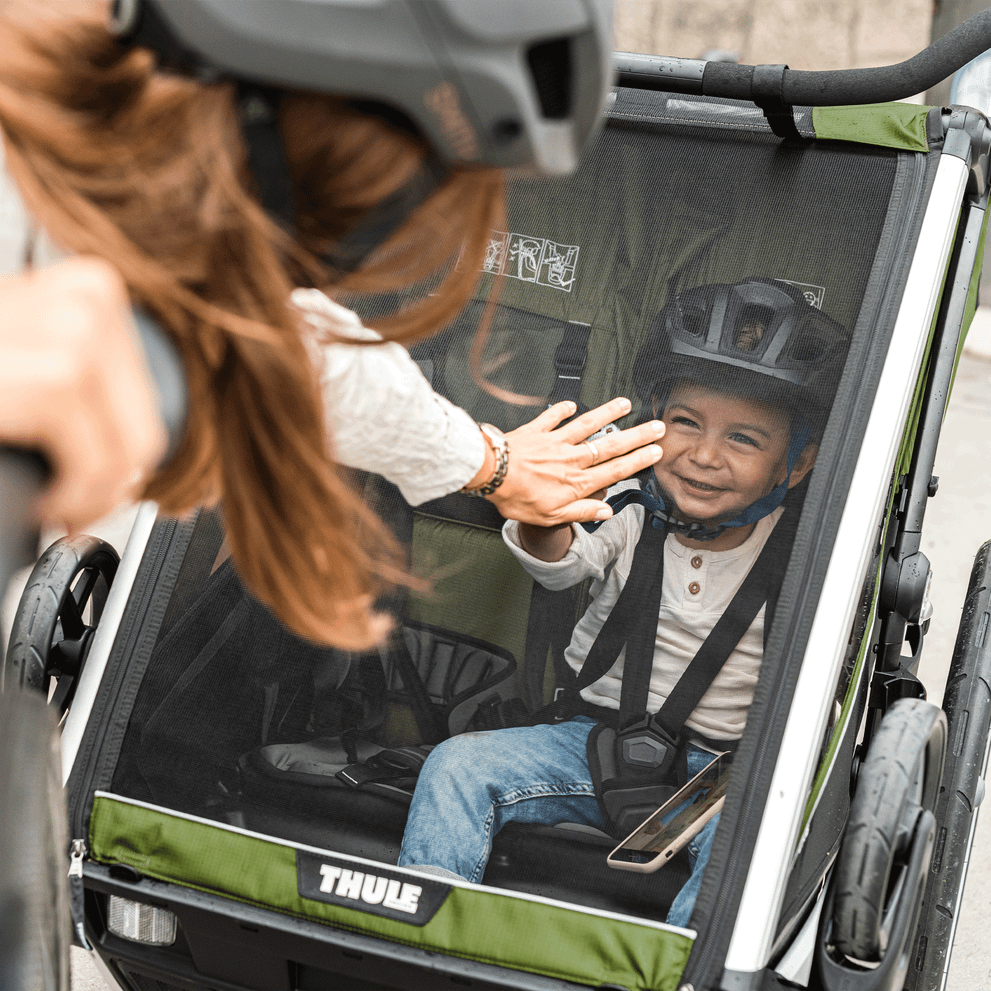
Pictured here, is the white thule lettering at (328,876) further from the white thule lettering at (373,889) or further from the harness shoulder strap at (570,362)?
the harness shoulder strap at (570,362)

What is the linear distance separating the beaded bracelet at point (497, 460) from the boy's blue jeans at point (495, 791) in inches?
15.6

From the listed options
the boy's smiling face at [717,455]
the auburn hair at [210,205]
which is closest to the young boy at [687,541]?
the boy's smiling face at [717,455]

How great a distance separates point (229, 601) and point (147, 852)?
38 centimetres

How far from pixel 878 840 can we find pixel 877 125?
1.03 m

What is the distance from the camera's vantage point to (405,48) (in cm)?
62

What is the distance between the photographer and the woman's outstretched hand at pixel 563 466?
1.40 m

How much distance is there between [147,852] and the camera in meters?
1.29

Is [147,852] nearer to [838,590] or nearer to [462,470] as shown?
→ [462,470]

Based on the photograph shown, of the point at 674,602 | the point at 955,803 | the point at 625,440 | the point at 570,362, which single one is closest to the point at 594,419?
the point at 625,440

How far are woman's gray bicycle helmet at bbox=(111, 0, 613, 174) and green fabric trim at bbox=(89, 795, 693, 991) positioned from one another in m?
0.87

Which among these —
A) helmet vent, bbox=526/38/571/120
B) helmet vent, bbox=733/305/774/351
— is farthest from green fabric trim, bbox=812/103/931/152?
helmet vent, bbox=526/38/571/120

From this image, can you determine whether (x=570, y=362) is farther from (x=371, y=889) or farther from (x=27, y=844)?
(x=27, y=844)

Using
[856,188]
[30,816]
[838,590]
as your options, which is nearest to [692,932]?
[838,590]

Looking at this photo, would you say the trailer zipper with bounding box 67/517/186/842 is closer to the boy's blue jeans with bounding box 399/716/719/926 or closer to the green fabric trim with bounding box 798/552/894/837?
the boy's blue jeans with bounding box 399/716/719/926
